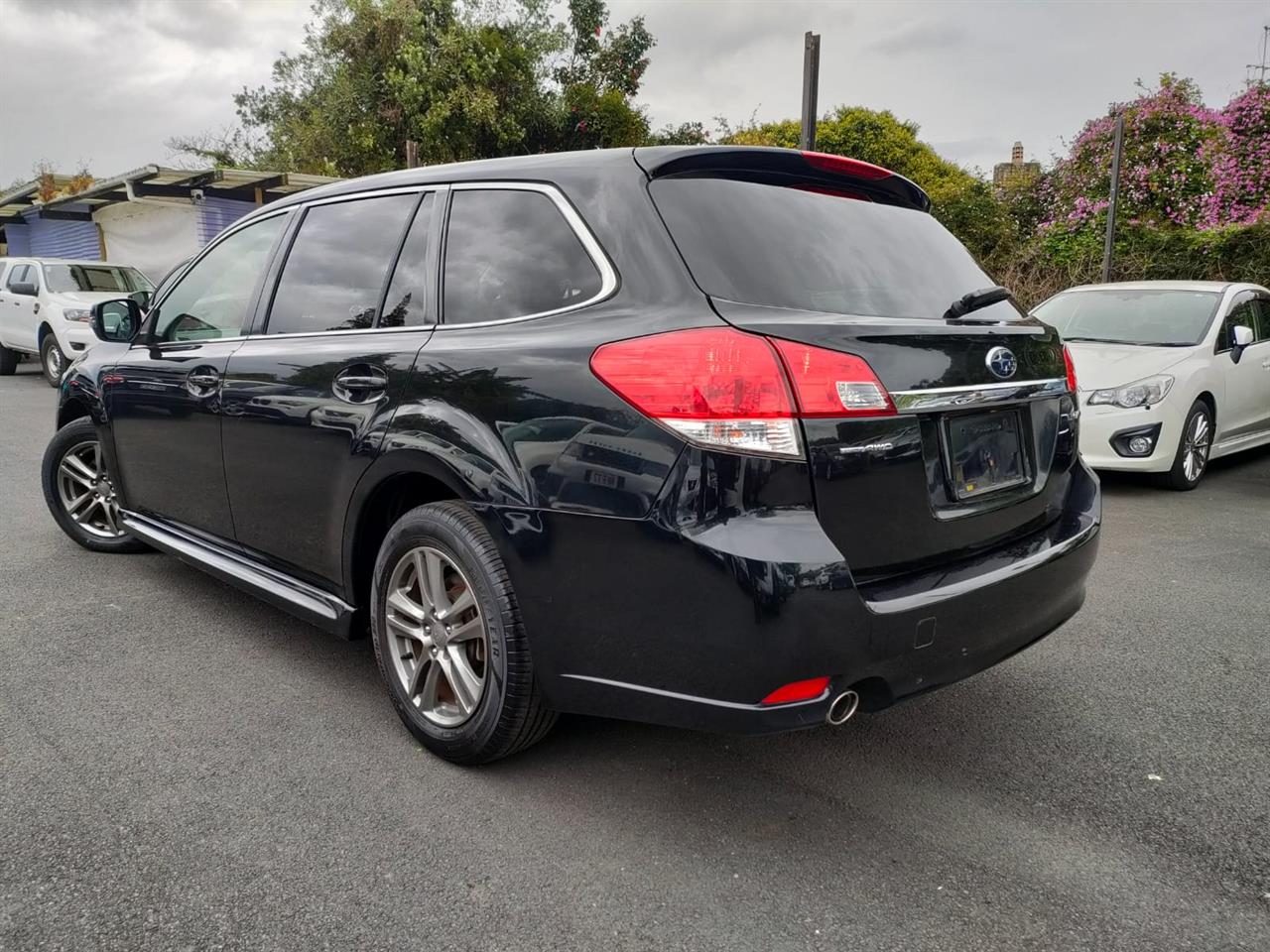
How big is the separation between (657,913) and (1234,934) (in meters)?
1.22

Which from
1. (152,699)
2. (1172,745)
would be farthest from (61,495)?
(1172,745)

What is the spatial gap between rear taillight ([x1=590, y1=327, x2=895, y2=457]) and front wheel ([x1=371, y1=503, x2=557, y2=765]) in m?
0.65

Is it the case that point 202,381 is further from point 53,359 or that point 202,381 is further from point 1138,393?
point 53,359

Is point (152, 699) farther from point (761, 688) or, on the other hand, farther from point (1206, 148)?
point (1206, 148)

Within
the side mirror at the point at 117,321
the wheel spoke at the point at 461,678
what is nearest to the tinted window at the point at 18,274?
the side mirror at the point at 117,321

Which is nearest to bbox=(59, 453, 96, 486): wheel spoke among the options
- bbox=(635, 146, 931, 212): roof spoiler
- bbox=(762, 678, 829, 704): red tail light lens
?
bbox=(635, 146, 931, 212): roof spoiler

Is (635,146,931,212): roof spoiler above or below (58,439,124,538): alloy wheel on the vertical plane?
above

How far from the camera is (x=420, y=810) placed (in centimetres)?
248

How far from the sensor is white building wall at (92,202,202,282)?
888 inches

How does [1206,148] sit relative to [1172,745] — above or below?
above

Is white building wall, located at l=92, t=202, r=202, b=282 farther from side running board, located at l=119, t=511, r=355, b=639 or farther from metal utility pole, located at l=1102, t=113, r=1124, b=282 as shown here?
side running board, located at l=119, t=511, r=355, b=639

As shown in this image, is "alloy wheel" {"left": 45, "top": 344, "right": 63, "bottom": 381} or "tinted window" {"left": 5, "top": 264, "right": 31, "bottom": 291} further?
"tinted window" {"left": 5, "top": 264, "right": 31, "bottom": 291}

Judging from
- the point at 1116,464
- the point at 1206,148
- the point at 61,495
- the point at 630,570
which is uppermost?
the point at 1206,148

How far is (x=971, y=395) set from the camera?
2.38 metres
